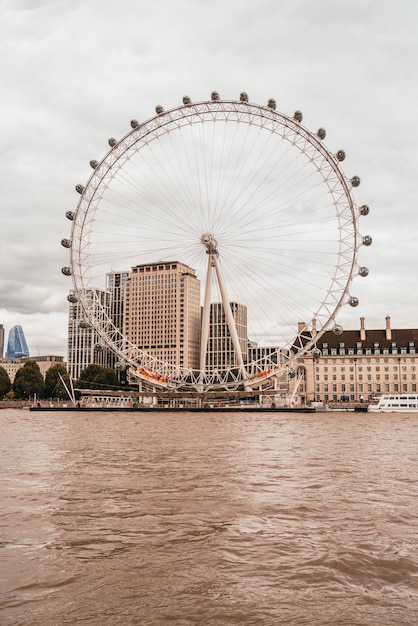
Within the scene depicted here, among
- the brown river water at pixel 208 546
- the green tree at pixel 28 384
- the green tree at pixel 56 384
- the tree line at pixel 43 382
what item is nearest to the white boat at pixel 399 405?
the tree line at pixel 43 382

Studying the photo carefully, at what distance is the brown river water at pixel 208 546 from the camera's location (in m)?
7.46

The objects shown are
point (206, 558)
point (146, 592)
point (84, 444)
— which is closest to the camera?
point (146, 592)

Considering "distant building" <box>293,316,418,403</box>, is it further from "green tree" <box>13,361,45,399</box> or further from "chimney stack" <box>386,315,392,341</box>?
"green tree" <box>13,361,45,399</box>

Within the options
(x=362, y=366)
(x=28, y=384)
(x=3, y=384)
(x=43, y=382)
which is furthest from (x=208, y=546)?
(x=43, y=382)

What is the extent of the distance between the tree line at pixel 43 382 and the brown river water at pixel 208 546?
108m

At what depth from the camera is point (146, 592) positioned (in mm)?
7984

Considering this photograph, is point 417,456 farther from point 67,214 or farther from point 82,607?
point 67,214

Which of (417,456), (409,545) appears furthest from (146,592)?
(417,456)

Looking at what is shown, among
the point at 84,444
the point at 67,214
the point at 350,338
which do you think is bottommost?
the point at 84,444

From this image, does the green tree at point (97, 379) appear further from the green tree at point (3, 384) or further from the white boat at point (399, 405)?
the white boat at point (399, 405)

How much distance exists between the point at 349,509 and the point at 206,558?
15.8ft

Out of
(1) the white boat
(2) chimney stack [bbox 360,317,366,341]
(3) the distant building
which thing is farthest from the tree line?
(1) the white boat

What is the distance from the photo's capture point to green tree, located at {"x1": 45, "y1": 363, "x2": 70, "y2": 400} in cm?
12634

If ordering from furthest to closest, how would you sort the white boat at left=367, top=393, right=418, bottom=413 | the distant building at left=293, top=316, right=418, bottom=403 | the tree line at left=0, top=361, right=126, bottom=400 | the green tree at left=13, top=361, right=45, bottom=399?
the distant building at left=293, top=316, right=418, bottom=403
the tree line at left=0, top=361, right=126, bottom=400
the green tree at left=13, top=361, right=45, bottom=399
the white boat at left=367, top=393, right=418, bottom=413
